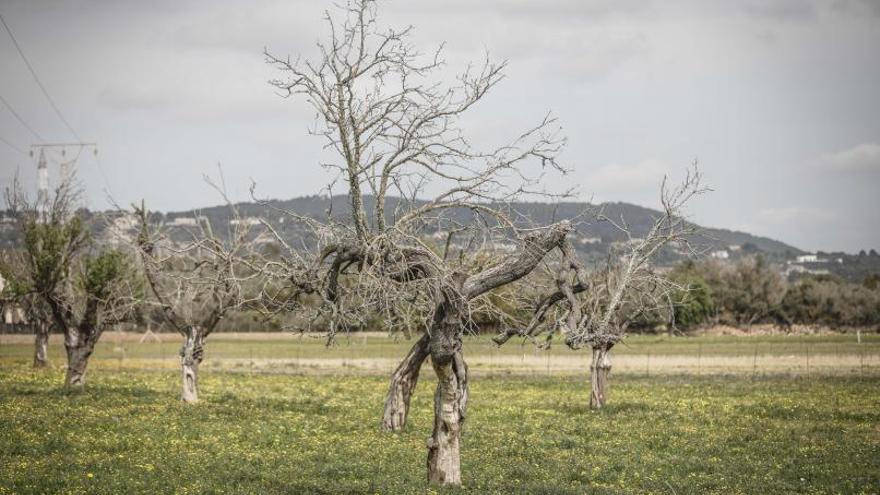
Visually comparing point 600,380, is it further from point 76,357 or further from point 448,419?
point 76,357

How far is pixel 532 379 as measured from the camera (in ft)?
200

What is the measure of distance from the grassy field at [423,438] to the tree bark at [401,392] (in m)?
0.74

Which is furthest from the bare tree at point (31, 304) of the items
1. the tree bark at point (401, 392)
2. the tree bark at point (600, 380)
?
the tree bark at point (600, 380)

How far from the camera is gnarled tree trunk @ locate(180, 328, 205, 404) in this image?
40.7 m

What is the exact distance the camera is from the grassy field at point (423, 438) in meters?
22.1

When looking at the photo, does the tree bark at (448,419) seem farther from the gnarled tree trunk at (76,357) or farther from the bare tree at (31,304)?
the bare tree at (31,304)

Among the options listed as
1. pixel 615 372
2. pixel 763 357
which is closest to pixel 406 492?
pixel 615 372

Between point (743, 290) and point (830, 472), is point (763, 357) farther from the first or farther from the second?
point (743, 290)

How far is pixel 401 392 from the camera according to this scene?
33.4 metres

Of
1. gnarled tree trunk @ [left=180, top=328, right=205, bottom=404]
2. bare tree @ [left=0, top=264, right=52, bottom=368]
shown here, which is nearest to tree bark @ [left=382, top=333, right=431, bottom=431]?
gnarled tree trunk @ [left=180, top=328, right=205, bottom=404]

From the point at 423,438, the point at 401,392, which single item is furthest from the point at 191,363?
the point at 423,438

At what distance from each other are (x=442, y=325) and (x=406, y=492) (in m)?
3.46

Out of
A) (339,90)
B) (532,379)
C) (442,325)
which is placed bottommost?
(532,379)

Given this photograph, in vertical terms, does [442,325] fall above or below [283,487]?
above
